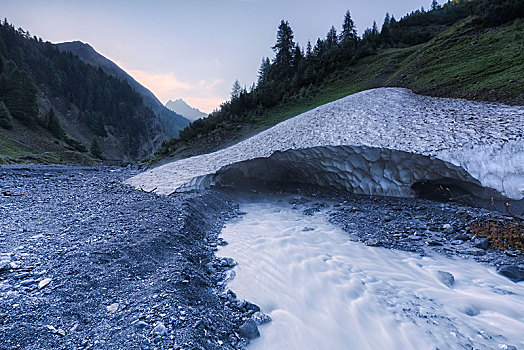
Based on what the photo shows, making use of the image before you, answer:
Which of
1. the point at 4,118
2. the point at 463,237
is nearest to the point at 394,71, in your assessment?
the point at 463,237

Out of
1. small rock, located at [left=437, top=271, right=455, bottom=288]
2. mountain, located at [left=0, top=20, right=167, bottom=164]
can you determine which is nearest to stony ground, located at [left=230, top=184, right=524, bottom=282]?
small rock, located at [left=437, top=271, right=455, bottom=288]

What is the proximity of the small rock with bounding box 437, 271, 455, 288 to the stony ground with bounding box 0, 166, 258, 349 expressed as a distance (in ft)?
11.9

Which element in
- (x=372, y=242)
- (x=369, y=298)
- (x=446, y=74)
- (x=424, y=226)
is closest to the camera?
(x=369, y=298)

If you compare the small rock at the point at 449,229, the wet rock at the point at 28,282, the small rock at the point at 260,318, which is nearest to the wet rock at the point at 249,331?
the small rock at the point at 260,318

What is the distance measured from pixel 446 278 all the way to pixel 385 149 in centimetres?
502

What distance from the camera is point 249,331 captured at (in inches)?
127

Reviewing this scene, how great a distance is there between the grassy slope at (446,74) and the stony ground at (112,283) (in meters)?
12.4

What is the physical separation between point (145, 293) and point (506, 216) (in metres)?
8.78

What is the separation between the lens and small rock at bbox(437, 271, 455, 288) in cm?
430

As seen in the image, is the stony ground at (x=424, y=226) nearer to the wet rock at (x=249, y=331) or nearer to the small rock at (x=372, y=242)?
the small rock at (x=372, y=242)

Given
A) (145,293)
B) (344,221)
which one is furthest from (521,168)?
(145,293)

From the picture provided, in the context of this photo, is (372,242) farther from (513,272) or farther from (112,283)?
(112,283)

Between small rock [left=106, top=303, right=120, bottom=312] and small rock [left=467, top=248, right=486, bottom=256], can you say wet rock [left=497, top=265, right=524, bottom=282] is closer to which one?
small rock [left=467, top=248, right=486, bottom=256]

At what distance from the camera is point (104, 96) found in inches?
3066
